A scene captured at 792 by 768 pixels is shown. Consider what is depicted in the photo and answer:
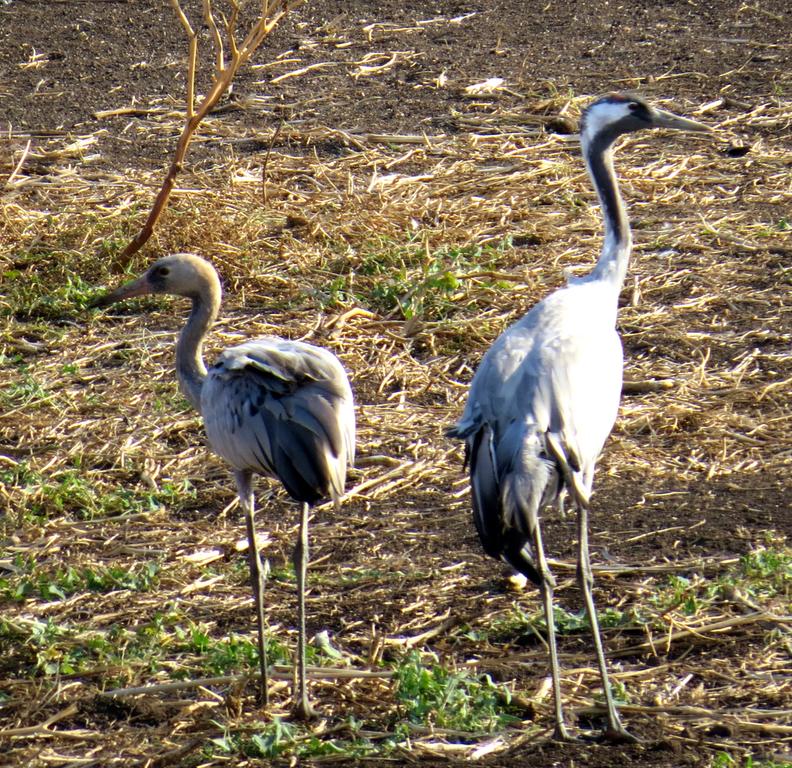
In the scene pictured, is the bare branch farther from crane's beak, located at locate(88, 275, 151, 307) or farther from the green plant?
the green plant

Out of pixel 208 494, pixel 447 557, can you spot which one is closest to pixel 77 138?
pixel 208 494

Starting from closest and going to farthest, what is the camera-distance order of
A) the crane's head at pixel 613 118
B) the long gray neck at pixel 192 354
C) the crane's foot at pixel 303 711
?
1. the crane's foot at pixel 303 711
2. the long gray neck at pixel 192 354
3. the crane's head at pixel 613 118

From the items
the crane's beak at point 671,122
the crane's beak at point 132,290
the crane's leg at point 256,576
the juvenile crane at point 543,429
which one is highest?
the crane's beak at point 671,122

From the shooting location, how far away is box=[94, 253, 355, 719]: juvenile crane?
16.1 ft

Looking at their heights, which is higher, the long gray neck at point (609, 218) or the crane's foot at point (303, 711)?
the long gray neck at point (609, 218)

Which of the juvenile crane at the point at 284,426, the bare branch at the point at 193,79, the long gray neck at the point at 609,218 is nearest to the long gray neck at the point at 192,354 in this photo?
the juvenile crane at the point at 284,426

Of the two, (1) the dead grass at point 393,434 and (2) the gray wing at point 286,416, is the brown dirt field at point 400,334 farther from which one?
(2) the gray wing at point 286,416

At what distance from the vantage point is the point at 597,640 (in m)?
4.64

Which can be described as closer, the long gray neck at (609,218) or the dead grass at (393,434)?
the dead grass at (393,434)

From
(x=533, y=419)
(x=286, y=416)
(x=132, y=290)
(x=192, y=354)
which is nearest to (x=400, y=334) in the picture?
(x=132, y=290)

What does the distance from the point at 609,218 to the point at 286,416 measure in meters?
1.68

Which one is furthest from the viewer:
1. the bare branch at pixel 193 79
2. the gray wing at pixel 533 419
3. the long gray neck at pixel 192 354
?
the bare branch at pixel 193 79

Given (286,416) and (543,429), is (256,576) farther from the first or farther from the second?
(543,429)

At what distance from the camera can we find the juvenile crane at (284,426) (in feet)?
16.1
